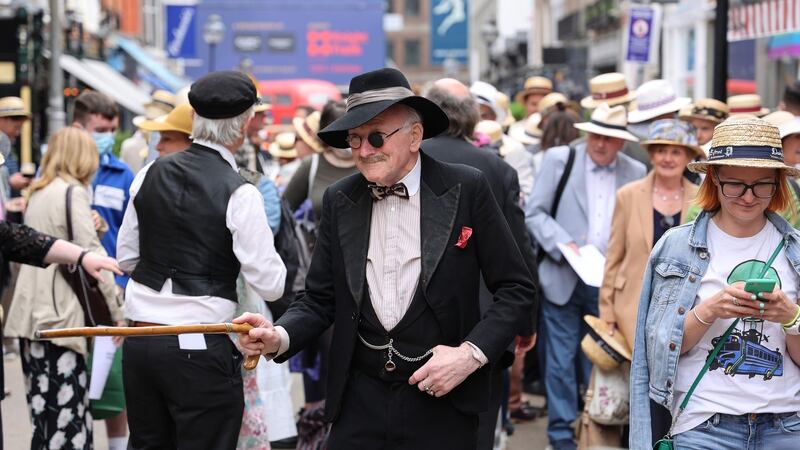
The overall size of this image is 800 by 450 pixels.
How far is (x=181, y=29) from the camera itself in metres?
41.4

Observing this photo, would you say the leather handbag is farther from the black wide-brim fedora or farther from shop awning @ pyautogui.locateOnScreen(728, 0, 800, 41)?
shop awning @ pyautogui.locateOnScreen(728, 0, 800, 41)

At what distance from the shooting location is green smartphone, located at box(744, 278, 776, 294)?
3.87m

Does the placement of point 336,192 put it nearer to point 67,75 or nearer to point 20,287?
point 20,287

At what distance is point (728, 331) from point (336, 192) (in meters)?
1.35

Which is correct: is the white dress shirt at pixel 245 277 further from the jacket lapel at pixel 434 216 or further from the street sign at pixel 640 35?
the street sign at pixel 640 35

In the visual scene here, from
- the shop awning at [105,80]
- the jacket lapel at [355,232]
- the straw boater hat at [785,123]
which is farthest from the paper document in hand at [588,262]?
the shop awning at [105,80]

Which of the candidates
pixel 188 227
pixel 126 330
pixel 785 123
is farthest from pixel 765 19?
pixel 126 330

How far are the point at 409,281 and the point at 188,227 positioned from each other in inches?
48.6

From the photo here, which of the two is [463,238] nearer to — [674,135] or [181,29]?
[674,135]

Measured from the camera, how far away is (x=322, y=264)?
14.5 ft

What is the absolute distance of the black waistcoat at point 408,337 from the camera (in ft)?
13.7

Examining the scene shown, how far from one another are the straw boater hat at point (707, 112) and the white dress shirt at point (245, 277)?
4211 mm

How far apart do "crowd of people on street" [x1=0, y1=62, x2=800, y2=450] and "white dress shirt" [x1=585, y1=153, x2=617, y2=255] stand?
0.01 metres

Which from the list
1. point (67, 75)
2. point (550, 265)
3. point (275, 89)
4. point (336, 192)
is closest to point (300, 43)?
point (275, 89)
